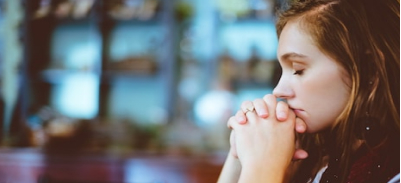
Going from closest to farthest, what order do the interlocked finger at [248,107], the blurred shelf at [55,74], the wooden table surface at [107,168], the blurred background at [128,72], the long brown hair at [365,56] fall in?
the long brown hair at [365,56] → the interlocked finger at [248,107] → the wooden table surface at [107,168] → the blurred background at [128,72] → the blurred shelf at [55,74]

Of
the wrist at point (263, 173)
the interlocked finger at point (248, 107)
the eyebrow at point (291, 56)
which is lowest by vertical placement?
the wrist at point (263, 173)

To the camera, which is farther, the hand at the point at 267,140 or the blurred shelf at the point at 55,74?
the blurred shelf at the point at 55,74

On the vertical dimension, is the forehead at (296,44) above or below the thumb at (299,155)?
above

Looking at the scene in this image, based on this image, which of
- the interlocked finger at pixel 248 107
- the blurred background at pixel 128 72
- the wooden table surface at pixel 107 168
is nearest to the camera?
the interlocked finger at pixel 248 107

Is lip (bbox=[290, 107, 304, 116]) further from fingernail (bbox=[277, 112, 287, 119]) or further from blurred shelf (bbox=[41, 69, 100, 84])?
blurred shelf (bbox=[41, 69, 100, 84])

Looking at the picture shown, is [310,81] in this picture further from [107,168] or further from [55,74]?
Answer: [55,74]

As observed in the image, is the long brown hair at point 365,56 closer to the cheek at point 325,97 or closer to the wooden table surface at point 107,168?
the cheek at point 325,97

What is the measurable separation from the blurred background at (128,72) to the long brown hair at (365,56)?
1993mm

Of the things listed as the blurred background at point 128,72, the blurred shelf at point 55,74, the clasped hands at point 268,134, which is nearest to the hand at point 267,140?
the clasped hands at point 268,134

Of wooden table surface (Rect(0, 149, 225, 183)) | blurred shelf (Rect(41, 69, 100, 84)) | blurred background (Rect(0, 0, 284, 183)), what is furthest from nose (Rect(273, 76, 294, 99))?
blurred shelf (Rect(41, 69, 100, 84))

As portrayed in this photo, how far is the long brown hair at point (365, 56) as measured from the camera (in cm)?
49

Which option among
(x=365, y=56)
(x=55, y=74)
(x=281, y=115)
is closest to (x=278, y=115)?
(x=281, y=115)

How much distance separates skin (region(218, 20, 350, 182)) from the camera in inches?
20.5

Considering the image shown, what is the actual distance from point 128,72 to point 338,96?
2497mm
